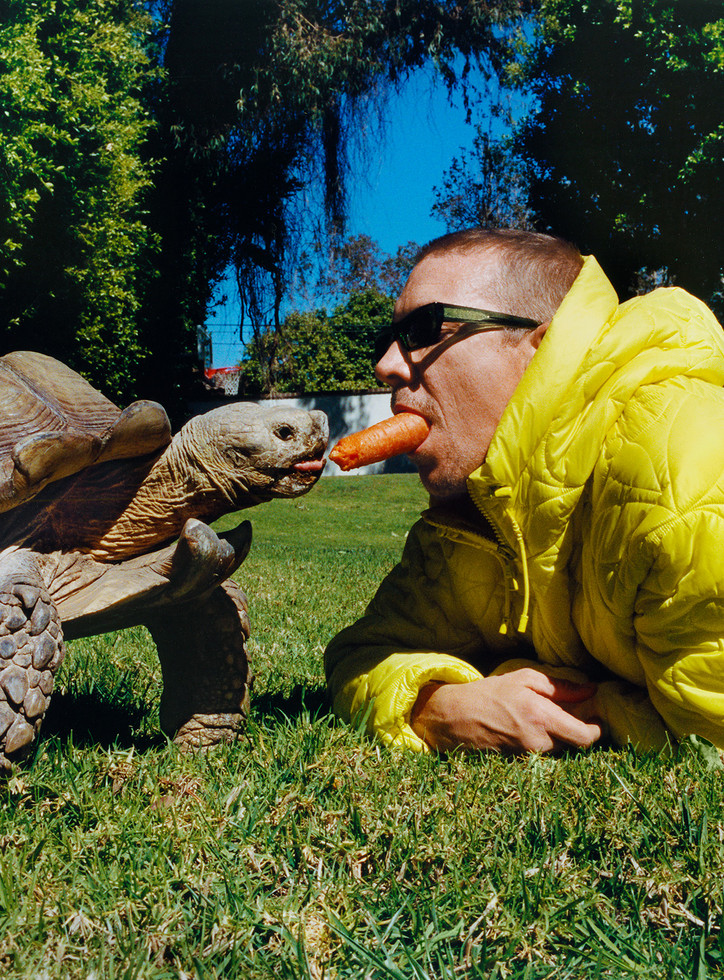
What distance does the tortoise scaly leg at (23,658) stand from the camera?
60.6 inches

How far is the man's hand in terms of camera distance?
1798 mm

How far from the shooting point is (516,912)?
4.09 feet

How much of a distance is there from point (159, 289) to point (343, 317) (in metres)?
11.1

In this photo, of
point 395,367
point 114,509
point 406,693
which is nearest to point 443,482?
point 395,367

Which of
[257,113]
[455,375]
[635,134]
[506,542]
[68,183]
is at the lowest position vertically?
[506,542]

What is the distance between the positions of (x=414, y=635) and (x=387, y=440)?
617 mm

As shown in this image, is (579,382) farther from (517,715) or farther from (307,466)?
(517,715)

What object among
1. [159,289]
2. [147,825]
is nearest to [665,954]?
[147,825]

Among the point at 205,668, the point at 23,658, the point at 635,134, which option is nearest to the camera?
the point at 23,658

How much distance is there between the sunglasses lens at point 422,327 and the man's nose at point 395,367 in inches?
1.4

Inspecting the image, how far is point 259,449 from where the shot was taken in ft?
6.03

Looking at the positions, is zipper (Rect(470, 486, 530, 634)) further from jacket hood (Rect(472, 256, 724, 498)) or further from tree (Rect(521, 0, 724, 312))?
tree (Rect(521, 0, 724, 312))

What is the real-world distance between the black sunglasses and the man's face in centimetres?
2

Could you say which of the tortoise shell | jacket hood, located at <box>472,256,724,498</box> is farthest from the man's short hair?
the tortoise shell
